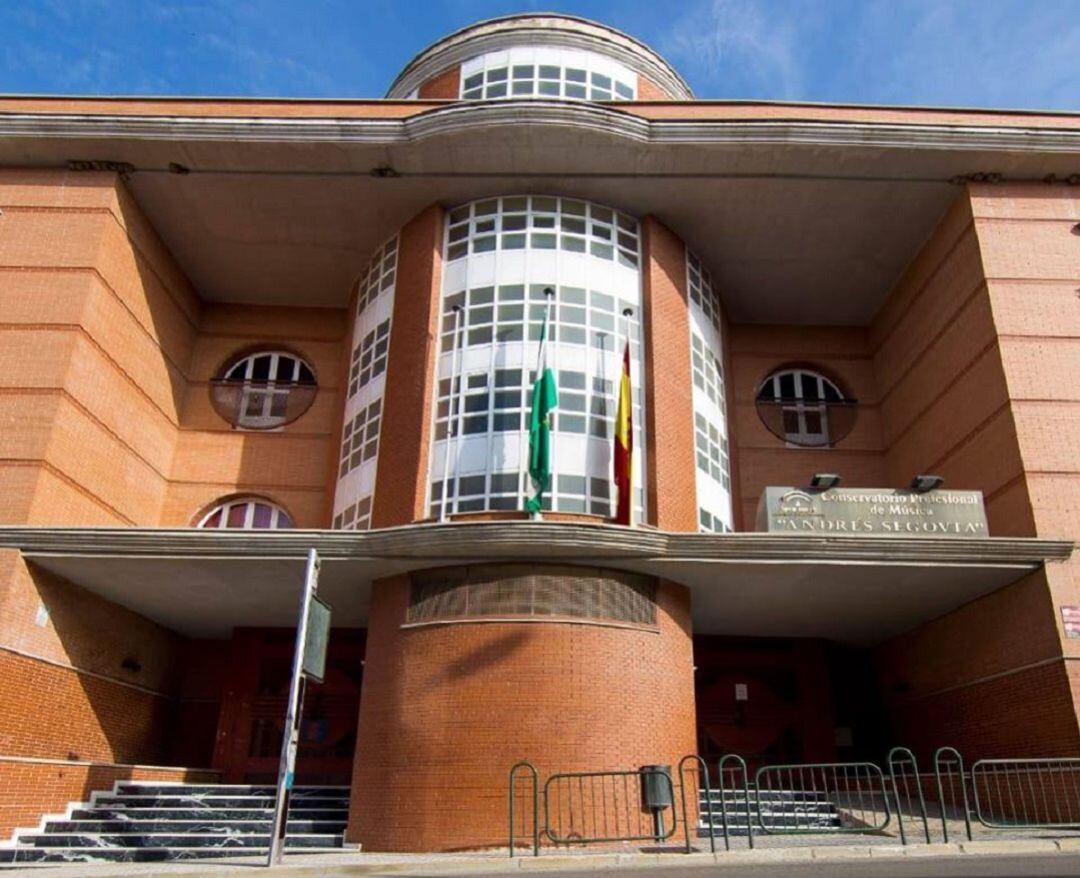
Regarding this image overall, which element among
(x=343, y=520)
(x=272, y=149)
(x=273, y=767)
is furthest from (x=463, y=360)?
(x=273, y=767)

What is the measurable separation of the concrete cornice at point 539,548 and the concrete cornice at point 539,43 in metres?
13.2

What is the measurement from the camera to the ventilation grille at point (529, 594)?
13.7 m

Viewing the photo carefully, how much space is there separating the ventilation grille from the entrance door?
4.31 metres

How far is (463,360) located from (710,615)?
21.2 feet

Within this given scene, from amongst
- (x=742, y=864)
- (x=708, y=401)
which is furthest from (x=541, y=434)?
(x=742, y=864)

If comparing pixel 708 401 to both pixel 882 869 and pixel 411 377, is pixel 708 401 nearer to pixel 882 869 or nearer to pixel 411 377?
pixel 411 377

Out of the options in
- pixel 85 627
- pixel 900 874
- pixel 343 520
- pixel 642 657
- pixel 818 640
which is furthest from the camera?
pixel 818 640

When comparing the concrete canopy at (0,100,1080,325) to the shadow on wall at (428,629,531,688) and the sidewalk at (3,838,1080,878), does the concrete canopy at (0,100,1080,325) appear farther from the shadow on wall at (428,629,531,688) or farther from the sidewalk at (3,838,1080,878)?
the sidewalk at (3,838,1080,878)

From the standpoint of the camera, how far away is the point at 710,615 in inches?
670

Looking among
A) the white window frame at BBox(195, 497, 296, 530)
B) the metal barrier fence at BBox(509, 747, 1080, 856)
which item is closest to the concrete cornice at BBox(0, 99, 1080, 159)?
the white window frame at BBox(195, 497, 296, 530)

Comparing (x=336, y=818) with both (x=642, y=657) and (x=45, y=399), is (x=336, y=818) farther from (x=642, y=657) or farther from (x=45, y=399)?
(x=45, y=399)

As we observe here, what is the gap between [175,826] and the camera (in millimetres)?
13648

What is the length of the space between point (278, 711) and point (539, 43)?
15708mm

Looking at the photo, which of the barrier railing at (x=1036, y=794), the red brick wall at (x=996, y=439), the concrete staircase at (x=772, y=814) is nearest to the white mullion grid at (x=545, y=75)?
the red brick wall at (x=996, y=439)
